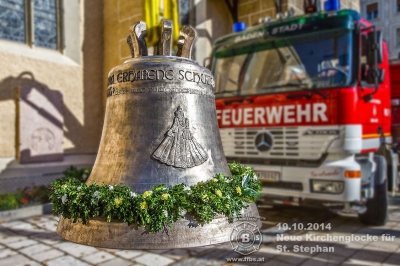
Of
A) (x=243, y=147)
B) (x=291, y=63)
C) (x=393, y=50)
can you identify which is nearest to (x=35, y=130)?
(x=243, y=147)

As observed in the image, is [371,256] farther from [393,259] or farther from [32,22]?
[32,22]

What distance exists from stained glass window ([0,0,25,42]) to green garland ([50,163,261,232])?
6.94m

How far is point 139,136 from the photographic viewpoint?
1700mm

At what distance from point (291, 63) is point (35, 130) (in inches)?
210

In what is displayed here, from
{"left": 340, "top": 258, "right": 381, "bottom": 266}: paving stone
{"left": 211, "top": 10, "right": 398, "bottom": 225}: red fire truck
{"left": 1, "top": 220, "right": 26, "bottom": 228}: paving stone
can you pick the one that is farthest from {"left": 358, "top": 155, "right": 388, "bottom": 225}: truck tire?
{"left": 1, "top": 220, "right": 26, "bottom": 228}: paving stone

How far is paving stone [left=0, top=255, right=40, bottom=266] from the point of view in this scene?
12.5ft

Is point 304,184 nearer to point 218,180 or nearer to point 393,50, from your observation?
point 218,180

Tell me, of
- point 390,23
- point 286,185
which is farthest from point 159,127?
point 390,23

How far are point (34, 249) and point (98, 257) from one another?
906 mm

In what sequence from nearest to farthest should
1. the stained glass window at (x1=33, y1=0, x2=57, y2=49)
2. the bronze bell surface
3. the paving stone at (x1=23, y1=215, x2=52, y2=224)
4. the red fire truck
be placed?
the bronze bell surface < the red fire truck < the paving stone at (x1=23, y1=215, x2=52, y2=224) < the stained glass window at (x1=33, y1=0, x2=57, y2=49)

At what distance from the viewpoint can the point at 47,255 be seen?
13.4ft

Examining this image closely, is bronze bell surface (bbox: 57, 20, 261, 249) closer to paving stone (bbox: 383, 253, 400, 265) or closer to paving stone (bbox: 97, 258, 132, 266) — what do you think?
paving stone (bbox: 97, 258, 132, 266)

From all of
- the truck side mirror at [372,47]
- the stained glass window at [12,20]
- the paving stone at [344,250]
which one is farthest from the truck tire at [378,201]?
the stained glass window at [12,20]

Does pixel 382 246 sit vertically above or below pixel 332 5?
below
